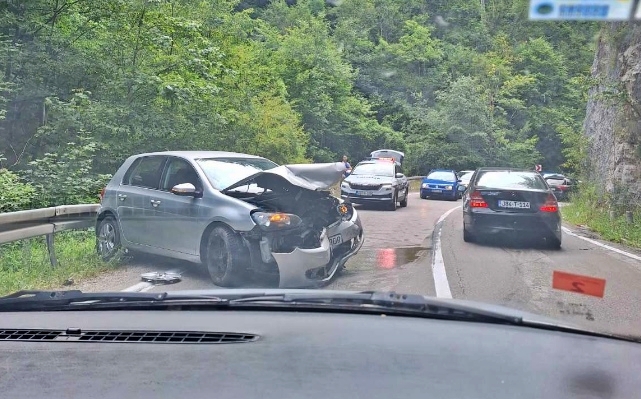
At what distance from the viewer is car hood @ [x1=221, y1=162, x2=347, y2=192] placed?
7.44 m

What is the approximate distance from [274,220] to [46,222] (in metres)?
3.23

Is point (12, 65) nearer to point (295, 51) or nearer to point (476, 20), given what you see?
point (476, 20)

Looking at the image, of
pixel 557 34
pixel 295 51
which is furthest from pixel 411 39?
pixel 557 34

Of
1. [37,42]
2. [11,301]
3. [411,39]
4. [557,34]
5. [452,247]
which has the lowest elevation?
[452,247]

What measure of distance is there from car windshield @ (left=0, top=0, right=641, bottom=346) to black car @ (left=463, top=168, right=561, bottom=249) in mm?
34

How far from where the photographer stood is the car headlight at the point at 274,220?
283 inches

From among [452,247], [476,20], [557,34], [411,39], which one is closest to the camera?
[452,247]

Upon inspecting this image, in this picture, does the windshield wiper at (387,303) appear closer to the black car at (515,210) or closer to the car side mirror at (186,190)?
the car side mirror at (186,190)

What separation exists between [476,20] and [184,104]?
8.87 meters

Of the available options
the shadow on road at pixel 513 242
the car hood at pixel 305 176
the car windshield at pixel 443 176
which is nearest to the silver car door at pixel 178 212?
the car hood at pixel 305 176

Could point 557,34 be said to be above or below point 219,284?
above

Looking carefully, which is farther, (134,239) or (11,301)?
(134,239)

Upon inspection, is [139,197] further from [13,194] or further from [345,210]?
[13,194]

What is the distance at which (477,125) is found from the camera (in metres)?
42.4
